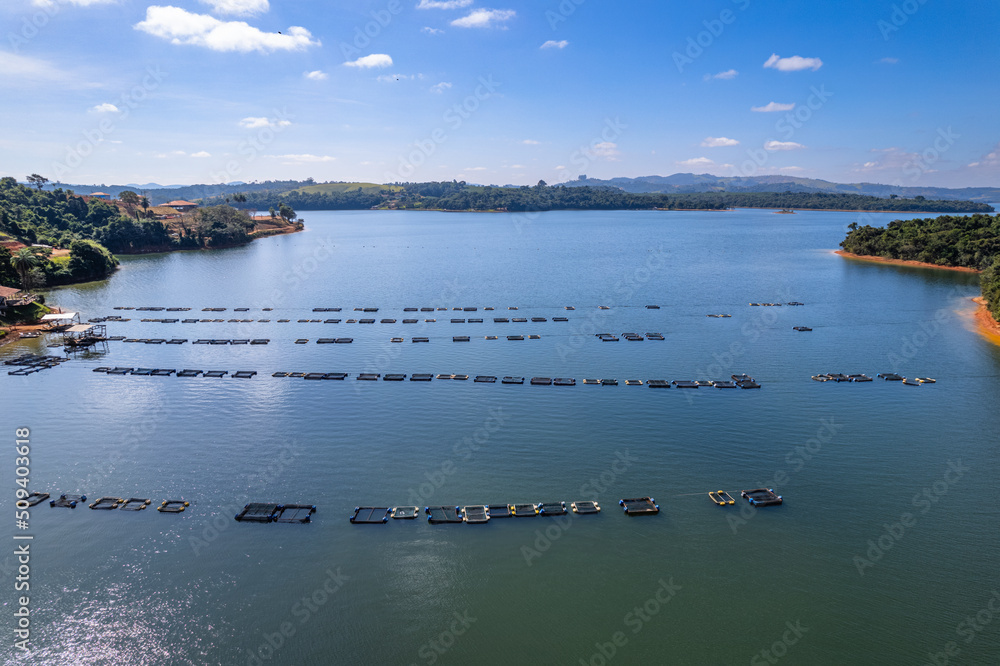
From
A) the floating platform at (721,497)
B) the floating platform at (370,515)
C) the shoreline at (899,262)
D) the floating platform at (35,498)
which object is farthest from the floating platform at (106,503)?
the shoreline at (899,262)

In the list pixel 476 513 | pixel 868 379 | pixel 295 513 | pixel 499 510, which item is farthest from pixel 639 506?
pixel 868 379

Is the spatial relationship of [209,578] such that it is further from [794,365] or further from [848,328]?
→ [848,328]

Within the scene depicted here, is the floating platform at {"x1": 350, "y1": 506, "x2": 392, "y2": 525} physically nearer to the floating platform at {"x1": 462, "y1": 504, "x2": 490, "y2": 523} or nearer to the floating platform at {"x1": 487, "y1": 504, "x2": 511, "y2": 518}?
the floating platform at {"x1": 462, "y1": 504, "x2": 490, "y2": 523}

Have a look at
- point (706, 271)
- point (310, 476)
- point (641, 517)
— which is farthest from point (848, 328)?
point (310, 476)

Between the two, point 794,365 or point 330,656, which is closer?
point 330,656

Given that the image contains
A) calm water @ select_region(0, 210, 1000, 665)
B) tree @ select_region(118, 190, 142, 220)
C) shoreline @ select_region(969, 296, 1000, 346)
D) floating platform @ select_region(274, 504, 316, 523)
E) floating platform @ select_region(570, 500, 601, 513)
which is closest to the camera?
calm water @ select_region(0, 210, 1000, 665)

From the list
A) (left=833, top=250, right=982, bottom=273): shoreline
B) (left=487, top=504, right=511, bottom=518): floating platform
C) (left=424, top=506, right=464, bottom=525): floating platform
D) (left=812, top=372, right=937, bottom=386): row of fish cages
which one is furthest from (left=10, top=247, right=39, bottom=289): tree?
(left=833, top=250, right=982, bottom=273): shoreline
